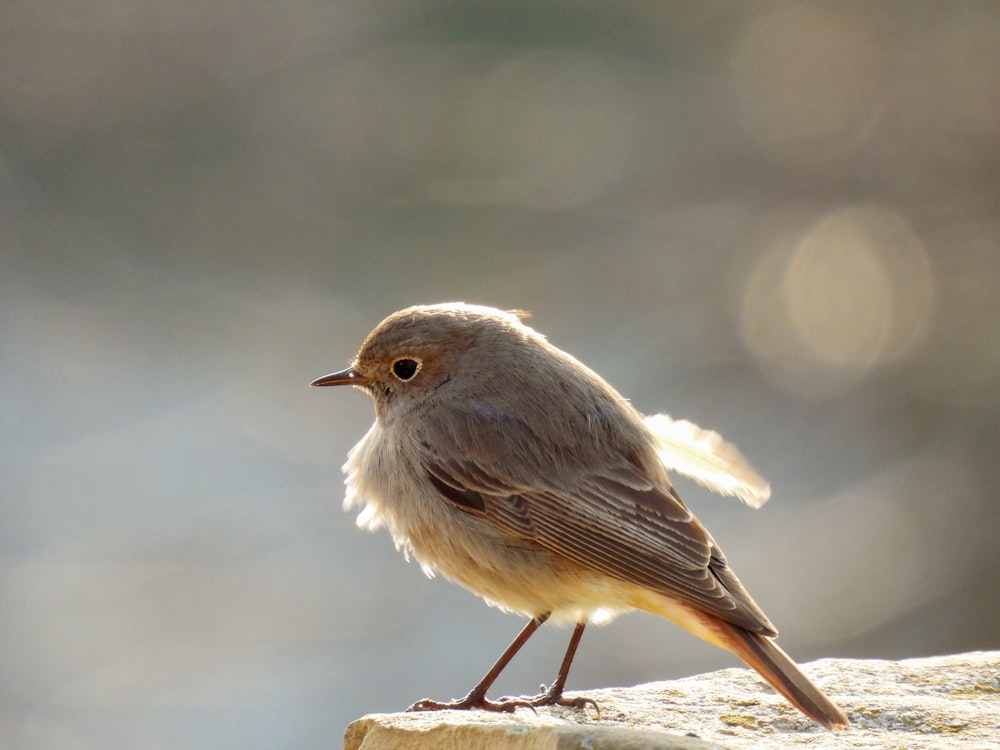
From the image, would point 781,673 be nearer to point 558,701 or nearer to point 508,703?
point 558,701

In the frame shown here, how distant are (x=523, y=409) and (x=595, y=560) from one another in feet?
2.15

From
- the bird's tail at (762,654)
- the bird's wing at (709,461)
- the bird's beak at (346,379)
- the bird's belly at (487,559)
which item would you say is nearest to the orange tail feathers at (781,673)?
the bird's tail at (762,654)

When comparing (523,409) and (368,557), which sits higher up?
(368,557)

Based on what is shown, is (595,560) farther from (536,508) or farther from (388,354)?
(388,354)

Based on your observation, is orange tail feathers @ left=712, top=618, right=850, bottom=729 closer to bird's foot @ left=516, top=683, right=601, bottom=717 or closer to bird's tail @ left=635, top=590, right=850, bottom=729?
bird's tail @ left=635, top=590, right=850, bottom=729

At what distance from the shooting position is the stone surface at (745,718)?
12.4 ft

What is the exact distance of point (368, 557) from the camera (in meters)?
9.05

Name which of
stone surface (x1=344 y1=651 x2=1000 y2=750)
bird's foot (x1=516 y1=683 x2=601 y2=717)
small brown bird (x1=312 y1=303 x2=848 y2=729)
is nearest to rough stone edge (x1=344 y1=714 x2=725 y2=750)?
stone surface (x1=344 y1=651 x2=1000 y2=750)

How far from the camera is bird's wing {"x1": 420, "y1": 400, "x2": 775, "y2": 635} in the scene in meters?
4.51

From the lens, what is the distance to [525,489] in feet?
15.7

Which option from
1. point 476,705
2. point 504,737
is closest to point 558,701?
point 476,705

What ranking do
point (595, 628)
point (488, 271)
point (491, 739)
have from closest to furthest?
point (491, 739), point (595, 628), point (488, 271)

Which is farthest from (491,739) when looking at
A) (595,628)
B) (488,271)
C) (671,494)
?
(488,271)

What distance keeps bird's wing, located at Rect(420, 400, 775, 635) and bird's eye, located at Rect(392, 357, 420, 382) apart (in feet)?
0.86
